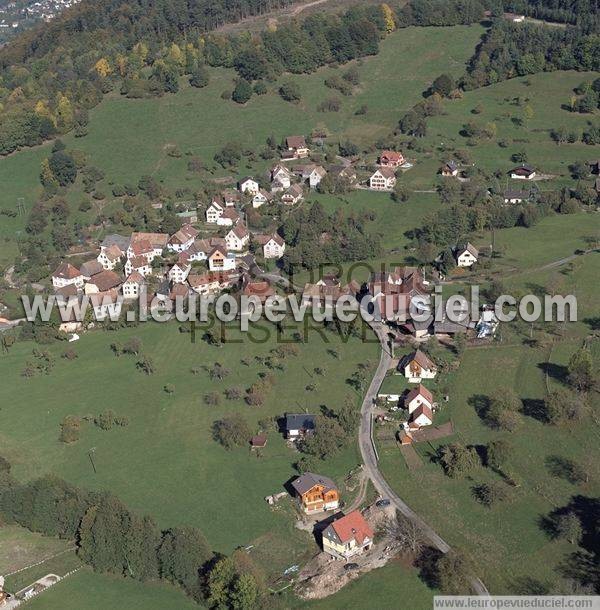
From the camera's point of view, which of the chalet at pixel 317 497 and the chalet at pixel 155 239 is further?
the chalet at pixel 155 239

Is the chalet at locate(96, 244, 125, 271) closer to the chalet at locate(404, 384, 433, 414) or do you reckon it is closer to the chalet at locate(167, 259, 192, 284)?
the chalet at locate(167, 259, 192, 284)

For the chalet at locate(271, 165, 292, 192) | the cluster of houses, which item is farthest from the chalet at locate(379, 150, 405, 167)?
the cluster of houses

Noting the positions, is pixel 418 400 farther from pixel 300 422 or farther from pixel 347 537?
pixel 347 537

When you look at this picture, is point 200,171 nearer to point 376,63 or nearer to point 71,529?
point 376,63

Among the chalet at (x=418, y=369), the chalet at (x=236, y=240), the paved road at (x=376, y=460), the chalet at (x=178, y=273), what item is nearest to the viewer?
the paved road at (x=376, y=460)

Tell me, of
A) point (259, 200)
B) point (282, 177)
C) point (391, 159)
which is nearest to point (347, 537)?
point (259, 200)

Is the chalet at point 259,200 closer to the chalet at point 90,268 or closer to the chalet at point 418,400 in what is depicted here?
the chalet at point 90,268

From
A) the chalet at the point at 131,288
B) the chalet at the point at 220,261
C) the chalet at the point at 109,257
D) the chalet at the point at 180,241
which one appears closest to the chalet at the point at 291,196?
the chalet at the point at 180,241

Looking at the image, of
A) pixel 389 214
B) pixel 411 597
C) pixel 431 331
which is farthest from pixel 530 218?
pixel 411 597
